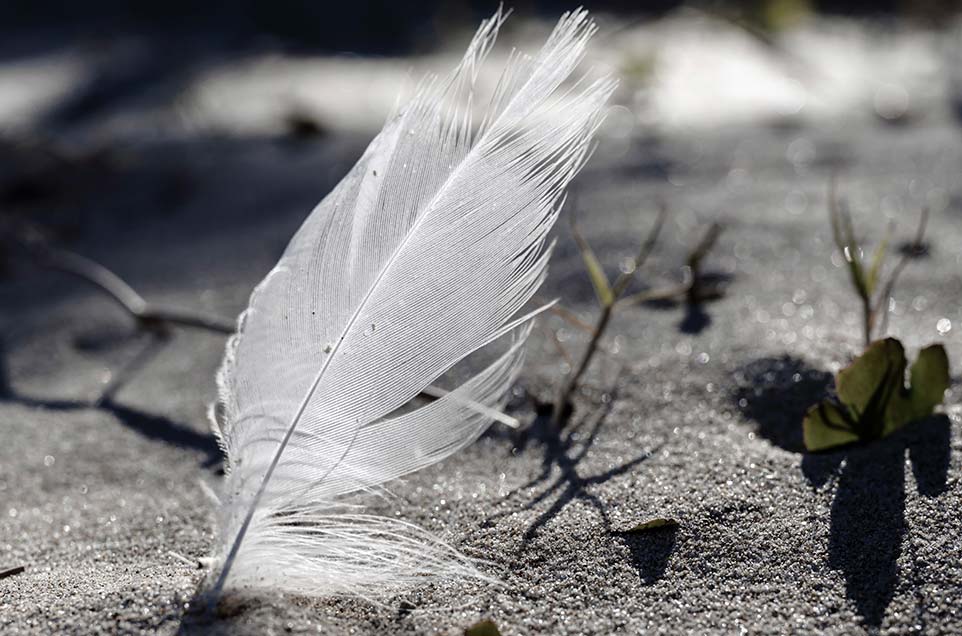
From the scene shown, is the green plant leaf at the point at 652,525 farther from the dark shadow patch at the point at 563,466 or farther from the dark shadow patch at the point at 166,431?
the dark shadow patch at the point at 166,431

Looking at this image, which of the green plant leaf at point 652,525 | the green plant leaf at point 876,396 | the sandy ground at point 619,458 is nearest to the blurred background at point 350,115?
the sandy ground at point 619,458

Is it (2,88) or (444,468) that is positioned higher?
(2,88)

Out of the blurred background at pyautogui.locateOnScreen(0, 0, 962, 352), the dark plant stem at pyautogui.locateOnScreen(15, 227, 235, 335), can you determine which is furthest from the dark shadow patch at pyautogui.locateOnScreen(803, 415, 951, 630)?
the dark plant stem at pyautogui.locateOnScreen(15, 227, 235, 335)

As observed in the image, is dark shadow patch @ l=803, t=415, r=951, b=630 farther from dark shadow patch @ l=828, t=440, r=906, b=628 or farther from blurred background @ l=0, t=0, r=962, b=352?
blurred background @ l=0, t=0, r=962, b=352

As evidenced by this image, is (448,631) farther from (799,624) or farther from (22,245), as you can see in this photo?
(22,245)

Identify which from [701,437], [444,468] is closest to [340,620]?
[444,468]
